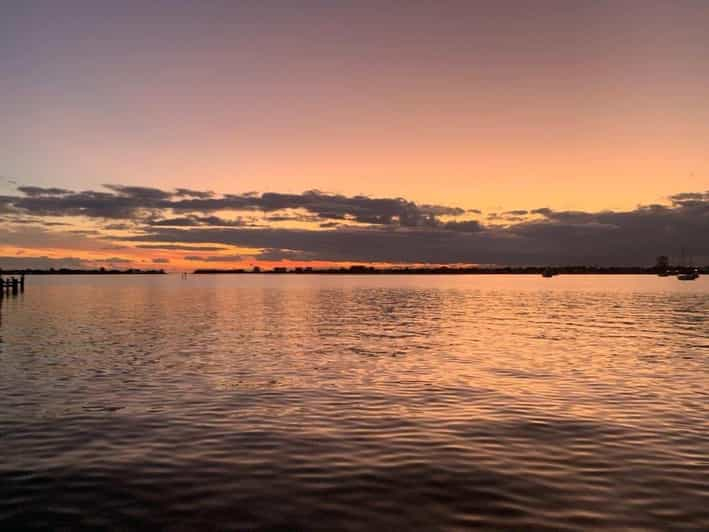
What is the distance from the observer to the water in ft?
40.2

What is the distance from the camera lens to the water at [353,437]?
12.3 metres

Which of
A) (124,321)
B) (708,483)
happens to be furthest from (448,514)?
(124,321)

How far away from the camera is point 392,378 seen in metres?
28.7

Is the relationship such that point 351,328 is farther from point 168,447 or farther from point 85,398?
point 168,447

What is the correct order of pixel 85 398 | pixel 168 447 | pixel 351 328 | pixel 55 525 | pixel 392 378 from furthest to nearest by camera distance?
pixel 351 328
pixel 392 378
pixel 85 398
pixel 168 447
pixel 55 525

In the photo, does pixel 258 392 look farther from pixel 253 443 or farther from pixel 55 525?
pixel 55 525

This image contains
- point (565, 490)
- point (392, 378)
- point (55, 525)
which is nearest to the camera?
point (55, 525)

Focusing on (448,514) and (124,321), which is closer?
(448,514)

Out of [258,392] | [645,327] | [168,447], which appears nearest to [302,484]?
[168,447]

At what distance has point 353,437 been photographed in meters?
18.1

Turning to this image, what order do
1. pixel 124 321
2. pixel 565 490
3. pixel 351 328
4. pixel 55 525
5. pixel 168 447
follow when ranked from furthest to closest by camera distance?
1. pixel 124 321
2. pixel 351 328
3. pixel 168 447
4. pixel 565 490
5. pixel 55 525

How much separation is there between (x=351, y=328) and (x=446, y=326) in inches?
367

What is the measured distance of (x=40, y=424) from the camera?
19297 mm

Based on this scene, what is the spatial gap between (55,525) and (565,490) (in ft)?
35.3
